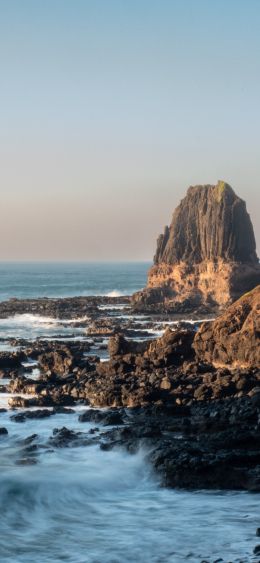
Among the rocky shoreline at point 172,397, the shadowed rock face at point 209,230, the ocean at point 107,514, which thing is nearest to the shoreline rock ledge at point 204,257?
the shadowed rock face at point 209,230

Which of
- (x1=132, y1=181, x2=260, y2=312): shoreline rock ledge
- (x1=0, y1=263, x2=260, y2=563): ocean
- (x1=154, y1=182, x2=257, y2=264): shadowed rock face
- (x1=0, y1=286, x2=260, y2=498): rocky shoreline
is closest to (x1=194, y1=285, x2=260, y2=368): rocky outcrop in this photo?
(x1=0, y1=286, x2=260, y2=498): rocky shoreline

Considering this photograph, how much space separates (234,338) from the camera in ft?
132

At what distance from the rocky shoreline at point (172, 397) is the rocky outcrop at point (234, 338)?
5 centimetres

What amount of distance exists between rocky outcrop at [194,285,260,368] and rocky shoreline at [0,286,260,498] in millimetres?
55

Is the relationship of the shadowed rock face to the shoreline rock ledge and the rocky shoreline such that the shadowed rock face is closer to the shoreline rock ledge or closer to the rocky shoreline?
the shoreline rock ledge

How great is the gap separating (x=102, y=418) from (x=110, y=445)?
4429 mm

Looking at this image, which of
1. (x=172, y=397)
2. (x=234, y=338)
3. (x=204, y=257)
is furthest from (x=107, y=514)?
(x=204, y=257)

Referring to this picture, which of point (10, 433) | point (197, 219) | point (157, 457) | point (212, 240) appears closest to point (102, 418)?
point (10, 433)

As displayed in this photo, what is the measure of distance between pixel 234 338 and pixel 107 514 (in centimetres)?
2061

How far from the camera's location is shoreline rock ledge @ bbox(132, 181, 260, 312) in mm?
101000

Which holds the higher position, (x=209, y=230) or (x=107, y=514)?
(x=209, y=230)

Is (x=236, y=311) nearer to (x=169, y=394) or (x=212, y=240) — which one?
(x=169, y=394)

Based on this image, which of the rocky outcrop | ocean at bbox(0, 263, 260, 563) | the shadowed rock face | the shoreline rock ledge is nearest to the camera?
ocean at bbox(0, 263, 260, 563)

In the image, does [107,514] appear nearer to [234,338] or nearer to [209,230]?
[234,338]
